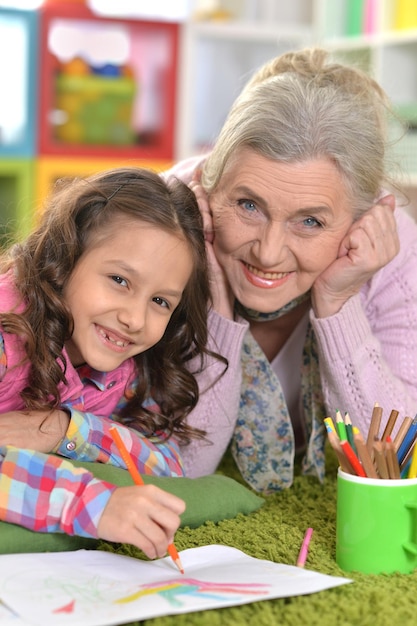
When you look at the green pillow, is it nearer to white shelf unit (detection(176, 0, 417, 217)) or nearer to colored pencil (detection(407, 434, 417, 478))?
colored pencil (detection(407, 434, 417, 478))

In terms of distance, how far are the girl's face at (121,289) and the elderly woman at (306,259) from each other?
17cm

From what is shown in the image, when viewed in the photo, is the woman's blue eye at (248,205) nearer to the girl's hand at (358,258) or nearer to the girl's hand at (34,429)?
the girl's hand at (358,258)

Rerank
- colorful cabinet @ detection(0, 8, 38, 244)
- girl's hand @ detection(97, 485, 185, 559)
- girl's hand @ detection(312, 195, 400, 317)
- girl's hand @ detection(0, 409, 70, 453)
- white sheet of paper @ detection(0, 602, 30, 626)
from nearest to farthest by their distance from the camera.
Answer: white sheet of paper @ detection(0, 602, 30, 626), girl's hand @ detection(97, 485, 185, 559), girl's hand @ detection(0, 409, 70, 453), girl's hand @ detection(312, 195, 400, 317), colorful cabinet @ detection(0, 8, 38, 244)

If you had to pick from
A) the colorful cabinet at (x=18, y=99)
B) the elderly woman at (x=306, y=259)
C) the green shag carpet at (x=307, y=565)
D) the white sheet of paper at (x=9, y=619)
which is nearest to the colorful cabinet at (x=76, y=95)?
the colorful cabinet at (x=18, y=99)

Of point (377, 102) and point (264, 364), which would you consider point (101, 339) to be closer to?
point (264, 364)

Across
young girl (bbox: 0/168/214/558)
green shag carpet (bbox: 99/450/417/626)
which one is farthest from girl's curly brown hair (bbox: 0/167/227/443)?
green shag carpet (bbox: 99/450/417/626)

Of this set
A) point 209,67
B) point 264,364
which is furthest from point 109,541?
point 209,67

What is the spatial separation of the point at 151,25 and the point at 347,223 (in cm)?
264

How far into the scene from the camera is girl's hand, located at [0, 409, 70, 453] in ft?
4.00

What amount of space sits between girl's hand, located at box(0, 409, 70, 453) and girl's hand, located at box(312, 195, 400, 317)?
0.46 metres

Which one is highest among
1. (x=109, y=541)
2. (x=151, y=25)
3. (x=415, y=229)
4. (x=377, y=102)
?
(x=151, y=25)

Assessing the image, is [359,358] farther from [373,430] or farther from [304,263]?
[373,430]

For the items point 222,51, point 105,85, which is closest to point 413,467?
point 105,85

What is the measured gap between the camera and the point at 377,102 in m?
1.55
